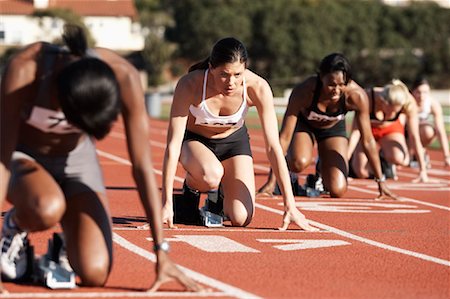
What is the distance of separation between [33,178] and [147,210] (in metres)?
0.71

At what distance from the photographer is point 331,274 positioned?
7898 mm

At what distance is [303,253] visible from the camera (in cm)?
888

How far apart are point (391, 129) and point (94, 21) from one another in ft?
242

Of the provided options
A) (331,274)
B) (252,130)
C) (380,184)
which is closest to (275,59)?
(252,130)

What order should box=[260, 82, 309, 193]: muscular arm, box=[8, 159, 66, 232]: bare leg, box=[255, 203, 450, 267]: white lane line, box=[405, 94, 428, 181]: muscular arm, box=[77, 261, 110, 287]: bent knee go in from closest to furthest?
box=[8, 159, 66, 232]: bare leg
box=[77, 261, 110, 287]: bent knee
box=[255, 203, 450, 267]: white lane line
box=[260, 82, 309, 193]: muscular arm
box=[405, 94, 428, 181]: muscular arm

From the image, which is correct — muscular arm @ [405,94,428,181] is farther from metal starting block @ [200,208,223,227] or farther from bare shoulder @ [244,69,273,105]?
bare shoulder @ [244,69,273,105]

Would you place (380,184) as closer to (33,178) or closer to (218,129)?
(218,129)

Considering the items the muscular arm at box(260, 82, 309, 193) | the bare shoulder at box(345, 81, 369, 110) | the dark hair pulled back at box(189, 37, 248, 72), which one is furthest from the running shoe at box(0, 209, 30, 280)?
the bare shoulder at box(345, 81, 369, 110)

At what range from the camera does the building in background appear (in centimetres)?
8375

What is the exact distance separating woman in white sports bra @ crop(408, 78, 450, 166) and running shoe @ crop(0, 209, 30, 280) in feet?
38.5

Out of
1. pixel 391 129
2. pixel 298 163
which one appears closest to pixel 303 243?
pixel 298 163

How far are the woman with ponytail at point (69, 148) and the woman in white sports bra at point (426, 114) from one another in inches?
454

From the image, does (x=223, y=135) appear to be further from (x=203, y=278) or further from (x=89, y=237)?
(x=89, y=237)

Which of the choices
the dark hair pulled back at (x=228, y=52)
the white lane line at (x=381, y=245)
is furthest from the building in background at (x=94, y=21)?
the dark hair pulled back at (x=228, y=52)
